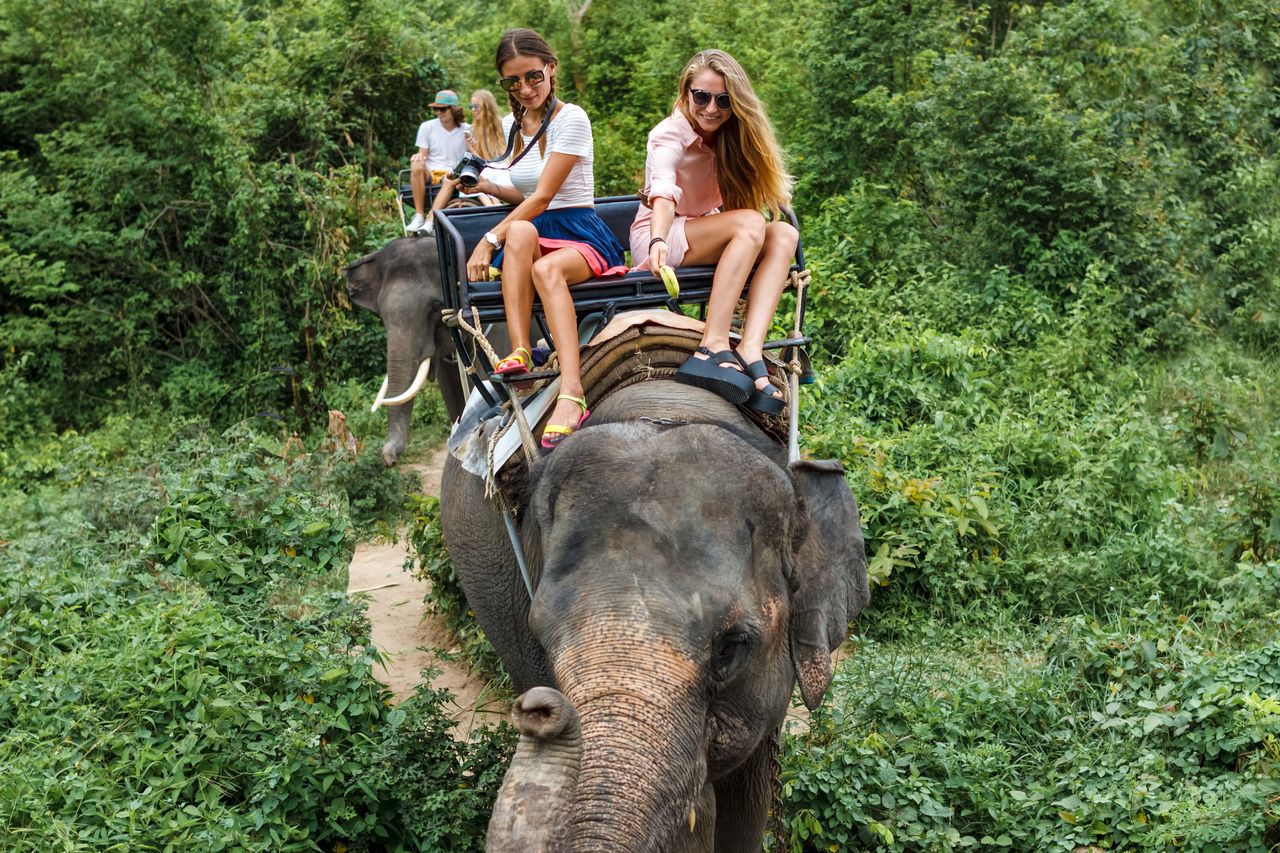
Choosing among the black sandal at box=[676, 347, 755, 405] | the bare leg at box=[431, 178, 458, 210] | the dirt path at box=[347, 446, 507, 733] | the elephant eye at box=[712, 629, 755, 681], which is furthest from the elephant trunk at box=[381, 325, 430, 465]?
the elephant eye at box=[712, 629, 755, 681]

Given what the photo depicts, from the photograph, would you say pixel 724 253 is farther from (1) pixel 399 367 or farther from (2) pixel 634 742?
(1) pixel 399 367

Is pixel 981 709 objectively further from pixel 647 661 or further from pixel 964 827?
pixel 647 661

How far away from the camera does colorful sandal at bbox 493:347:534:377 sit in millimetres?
4055

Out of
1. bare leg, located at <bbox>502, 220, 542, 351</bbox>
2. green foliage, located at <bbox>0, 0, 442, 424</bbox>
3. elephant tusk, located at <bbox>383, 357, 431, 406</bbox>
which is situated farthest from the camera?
green foliage, located at <bbox>0, 0, 442, 424</bbox>

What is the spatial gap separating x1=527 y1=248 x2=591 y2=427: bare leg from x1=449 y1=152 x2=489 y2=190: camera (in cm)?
→ 71

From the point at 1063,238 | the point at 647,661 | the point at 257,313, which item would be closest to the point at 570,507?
the point at 647,661

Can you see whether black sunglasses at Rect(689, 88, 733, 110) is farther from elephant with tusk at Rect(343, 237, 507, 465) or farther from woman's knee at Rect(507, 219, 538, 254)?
elephant with tusk at Rect(343, 237, 507, 465)

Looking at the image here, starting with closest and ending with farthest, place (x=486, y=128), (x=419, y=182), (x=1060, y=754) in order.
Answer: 1. (x=1060, y=754)
2. (x=486, y=128)
3. (x=419, y=182)

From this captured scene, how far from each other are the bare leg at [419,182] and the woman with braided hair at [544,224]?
498 centimetres

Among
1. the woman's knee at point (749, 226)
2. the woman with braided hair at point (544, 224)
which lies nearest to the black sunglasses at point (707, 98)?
the woman's knee at point (749, 226)

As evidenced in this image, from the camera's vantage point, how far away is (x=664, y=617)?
9.85 ft

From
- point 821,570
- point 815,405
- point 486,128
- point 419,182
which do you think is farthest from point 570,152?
point 419,182

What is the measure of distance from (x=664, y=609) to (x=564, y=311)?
1.37 m

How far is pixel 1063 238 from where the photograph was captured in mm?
9344
